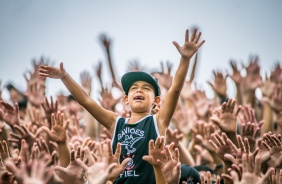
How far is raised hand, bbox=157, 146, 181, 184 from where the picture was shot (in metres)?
2.44

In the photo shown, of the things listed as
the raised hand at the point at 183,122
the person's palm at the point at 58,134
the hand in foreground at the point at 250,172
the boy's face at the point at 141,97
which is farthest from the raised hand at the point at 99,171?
the raised hand at the point at 183,122

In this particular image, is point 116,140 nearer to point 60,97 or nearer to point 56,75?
point 56,75

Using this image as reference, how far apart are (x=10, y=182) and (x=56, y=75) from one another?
0.91 metres

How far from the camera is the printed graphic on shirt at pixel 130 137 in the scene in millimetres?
2931

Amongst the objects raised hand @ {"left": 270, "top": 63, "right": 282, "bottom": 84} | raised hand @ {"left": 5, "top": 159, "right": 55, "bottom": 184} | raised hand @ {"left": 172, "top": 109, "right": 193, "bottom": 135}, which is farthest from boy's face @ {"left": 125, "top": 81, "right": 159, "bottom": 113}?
raised hand @ {"left": 270, "top": 63, "right": 282, "bottom": 84}

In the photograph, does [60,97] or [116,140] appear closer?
[116,140]

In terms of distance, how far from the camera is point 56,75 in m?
3.14

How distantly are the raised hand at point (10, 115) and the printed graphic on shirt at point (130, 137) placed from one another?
1.36m

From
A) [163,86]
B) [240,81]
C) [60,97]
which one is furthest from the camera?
[60,97]

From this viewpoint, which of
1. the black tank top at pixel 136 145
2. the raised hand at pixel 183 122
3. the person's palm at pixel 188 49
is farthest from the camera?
the raised hand at pixel 183 122

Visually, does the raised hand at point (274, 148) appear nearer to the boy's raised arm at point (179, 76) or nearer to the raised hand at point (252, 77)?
the boy's raised arm at point (179, 76)

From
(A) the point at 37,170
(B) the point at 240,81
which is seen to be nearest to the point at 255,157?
(A) the point at 37,170

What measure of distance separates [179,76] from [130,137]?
58cm

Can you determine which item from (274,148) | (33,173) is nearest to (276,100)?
(274,148)
